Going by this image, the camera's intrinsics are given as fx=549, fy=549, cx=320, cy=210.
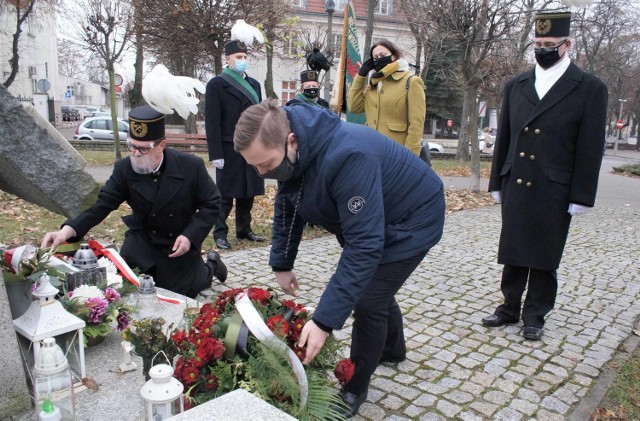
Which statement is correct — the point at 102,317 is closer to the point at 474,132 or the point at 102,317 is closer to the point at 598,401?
the point at 598,401

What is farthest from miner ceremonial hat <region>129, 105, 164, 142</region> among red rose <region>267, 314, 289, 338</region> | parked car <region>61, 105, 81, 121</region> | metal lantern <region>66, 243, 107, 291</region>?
parked car <region>61, 105, 81, 121</region>

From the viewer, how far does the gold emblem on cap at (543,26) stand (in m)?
3.60

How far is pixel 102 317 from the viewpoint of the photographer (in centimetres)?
294

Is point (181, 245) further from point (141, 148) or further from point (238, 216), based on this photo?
point (238, 216)

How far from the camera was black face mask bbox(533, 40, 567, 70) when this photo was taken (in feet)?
11.8

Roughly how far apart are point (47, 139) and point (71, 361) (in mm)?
1084

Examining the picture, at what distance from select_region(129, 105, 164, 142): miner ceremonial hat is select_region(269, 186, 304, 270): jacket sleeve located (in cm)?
112

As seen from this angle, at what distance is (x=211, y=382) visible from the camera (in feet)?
7.37

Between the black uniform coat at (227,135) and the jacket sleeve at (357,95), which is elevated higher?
the jacket sleeve at (357,95)

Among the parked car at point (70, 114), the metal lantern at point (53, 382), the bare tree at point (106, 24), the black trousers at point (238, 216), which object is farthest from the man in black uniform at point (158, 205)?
the parked car at point (70, 114)

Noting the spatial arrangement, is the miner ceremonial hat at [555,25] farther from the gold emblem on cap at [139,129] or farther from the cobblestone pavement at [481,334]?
the gold emblem on cap at [139,129]

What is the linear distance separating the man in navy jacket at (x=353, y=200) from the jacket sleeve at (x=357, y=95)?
2.97 metres

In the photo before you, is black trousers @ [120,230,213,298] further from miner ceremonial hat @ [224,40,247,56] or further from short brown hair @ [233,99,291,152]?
miner ceremonial hat @ [224,40,247,56]

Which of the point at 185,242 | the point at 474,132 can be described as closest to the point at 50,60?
the point at 474,132
